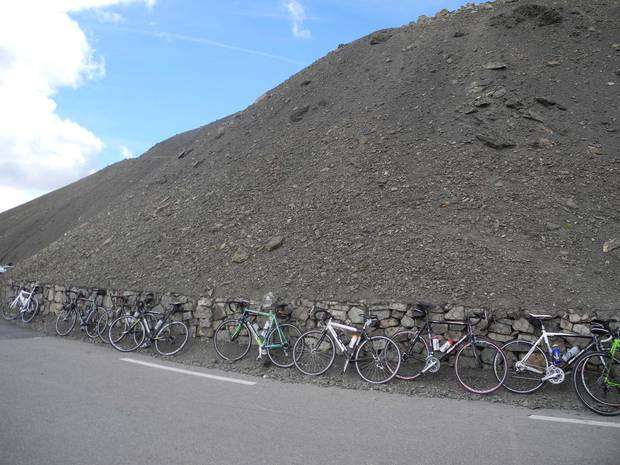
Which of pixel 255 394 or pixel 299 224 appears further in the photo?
pixel 299 224

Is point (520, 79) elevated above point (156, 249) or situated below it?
above

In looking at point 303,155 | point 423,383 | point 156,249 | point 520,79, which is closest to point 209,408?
point 423,383

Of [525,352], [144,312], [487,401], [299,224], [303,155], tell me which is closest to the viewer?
[487,401]

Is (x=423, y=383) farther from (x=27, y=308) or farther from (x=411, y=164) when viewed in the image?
(x=27, y=308)

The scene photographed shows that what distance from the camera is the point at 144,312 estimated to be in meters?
10.3

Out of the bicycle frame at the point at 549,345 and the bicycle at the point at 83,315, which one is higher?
the bicycle frame at the point at 549,345

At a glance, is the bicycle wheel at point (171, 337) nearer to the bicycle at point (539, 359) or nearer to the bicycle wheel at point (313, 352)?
the bicycle wheel at point (313, 352)

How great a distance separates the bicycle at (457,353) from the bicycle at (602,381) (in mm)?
1046

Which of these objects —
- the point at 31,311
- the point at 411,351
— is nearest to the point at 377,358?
the point at 411,351

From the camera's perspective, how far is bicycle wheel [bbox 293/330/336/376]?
8.27 meters

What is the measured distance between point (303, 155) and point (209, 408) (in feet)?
37.6

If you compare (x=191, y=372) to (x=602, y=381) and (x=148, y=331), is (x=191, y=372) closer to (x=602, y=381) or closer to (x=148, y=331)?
(x=148, y=331)

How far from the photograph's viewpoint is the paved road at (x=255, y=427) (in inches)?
179

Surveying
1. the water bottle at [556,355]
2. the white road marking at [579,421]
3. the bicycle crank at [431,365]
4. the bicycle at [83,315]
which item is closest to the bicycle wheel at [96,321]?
the bicycle at [83,315]
